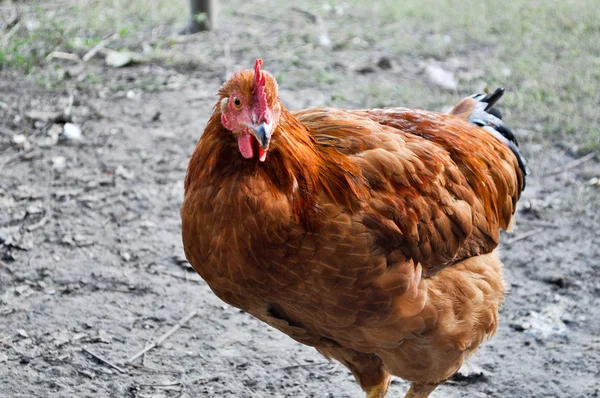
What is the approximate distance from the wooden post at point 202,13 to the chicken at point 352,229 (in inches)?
176

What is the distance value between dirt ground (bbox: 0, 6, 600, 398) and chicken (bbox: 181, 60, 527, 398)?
701 mm

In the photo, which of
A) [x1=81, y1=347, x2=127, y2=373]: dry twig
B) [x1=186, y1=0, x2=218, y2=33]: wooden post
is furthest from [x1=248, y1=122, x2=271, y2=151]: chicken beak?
[x1=186, y1=0, x2=218, y2=33]: wooden post

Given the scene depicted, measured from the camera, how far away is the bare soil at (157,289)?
3574 mm

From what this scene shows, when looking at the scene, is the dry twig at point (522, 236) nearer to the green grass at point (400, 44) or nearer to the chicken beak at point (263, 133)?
the green grass at point (400, 44)

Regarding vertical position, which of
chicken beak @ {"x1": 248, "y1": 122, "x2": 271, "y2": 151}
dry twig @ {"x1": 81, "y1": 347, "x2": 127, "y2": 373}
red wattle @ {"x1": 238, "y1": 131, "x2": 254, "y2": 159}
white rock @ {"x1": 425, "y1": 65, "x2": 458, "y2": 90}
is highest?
chicken beak @ {"x1": 248, "y1": 122, "x2": 271, "y2": 151}

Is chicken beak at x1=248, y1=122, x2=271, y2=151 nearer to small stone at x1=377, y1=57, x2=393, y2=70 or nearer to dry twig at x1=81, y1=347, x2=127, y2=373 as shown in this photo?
dry twig at x1=81, y1=347, x2=127, y2=373

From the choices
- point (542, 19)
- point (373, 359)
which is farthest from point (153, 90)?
point (542, 19)

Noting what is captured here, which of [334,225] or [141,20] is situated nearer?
[334,225]

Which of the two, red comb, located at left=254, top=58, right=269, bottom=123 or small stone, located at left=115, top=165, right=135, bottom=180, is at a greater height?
red comb, located at left=254, top=58, right=269, bottom=123

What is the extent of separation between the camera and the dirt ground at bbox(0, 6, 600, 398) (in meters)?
3.58

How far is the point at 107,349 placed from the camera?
12.1 feet

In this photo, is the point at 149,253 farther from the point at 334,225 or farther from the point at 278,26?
the point at 278,26

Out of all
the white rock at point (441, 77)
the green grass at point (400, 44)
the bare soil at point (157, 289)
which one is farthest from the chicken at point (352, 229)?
the white rock at point (441, 77)

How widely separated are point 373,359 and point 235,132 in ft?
4.27
